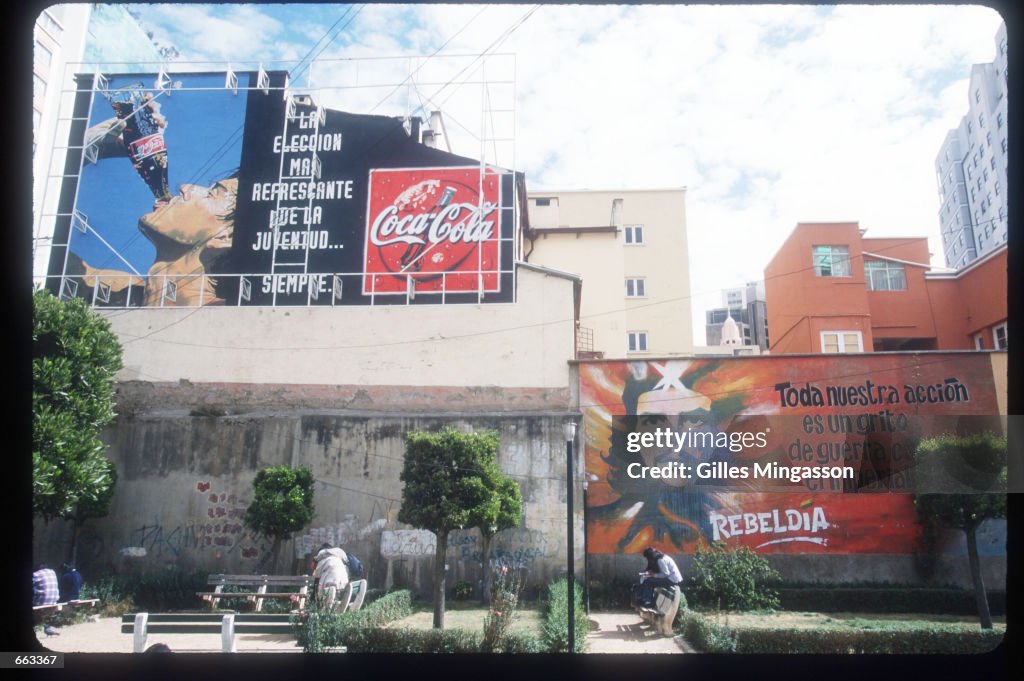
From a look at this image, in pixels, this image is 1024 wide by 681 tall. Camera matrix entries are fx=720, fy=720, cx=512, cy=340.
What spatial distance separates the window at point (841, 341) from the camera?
23062 mm

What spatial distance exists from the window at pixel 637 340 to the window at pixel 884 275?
902 centimetres

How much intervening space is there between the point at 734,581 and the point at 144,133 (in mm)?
22151

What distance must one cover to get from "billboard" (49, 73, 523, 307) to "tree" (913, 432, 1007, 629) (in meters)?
11.5

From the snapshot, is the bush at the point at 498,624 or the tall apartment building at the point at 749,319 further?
the tall apartment building at the point at 749,319

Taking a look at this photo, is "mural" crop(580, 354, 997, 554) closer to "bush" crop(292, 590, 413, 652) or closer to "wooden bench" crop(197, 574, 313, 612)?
"wooden bench" crop(197, 574, 313, 612)

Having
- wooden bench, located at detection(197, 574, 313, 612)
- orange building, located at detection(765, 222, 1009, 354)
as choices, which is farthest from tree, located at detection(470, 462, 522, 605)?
orange building, located at detection(765, 222, 1009, 354)

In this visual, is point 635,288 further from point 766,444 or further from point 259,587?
point 259,587

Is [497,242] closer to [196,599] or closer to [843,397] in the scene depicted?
[843,397]

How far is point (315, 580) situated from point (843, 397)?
1334cm

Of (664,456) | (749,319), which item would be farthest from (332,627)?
(749,319)

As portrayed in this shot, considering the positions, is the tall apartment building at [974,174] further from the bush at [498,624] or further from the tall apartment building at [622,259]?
the bush at [498,624]

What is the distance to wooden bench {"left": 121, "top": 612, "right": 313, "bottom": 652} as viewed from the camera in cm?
961

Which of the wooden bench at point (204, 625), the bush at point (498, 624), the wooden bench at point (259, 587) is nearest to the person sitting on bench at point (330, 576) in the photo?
the wooden bench at point (204, 625)

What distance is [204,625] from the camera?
34.9 ft
